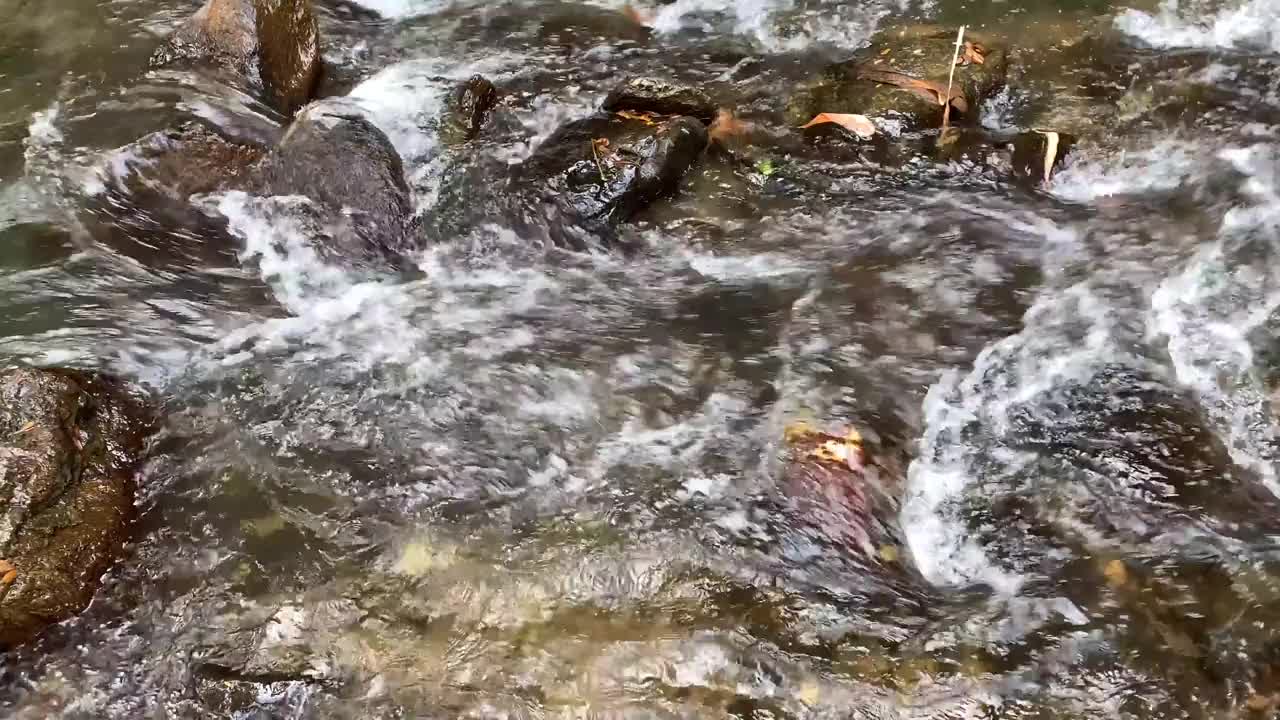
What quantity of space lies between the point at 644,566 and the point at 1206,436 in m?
2.95

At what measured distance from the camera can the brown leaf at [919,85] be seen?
6.03 m

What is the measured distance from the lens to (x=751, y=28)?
7270mm

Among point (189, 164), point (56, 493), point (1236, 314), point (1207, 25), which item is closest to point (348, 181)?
point (189, 164)

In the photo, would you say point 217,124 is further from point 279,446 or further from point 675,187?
point 675,187

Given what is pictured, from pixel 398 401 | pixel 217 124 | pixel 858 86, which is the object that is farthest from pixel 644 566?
pixel 217 124

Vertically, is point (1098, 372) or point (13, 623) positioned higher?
point (1098, 372)

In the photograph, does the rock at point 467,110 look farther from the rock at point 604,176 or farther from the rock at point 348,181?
the rock at point 604,176

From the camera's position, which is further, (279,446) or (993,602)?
(279,446)

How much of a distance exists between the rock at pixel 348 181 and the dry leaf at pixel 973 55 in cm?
429

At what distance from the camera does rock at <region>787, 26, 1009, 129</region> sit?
6055 mm

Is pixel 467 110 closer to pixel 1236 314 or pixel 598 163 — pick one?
pixel 598 163

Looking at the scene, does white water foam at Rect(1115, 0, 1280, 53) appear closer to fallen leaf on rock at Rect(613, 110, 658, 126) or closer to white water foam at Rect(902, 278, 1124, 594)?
white water foam at Rect(902, 278, 1124, 594)

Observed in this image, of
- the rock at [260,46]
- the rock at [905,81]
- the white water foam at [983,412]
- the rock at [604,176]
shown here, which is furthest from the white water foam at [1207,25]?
the rock at [260,46]

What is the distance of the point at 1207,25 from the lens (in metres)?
6.54
